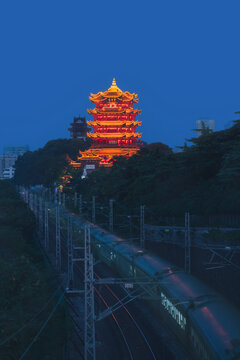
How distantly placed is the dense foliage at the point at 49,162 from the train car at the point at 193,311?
54373 millimetres

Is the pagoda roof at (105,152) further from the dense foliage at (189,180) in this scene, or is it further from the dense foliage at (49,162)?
the dense foliage at (189,180)

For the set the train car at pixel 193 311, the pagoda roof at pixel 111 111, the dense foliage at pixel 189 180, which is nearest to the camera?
the train car at pixel 193 311

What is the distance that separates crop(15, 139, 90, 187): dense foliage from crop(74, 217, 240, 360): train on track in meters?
54.4

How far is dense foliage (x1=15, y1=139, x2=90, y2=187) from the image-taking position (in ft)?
248

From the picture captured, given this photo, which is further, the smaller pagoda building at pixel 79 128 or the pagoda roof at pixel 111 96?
the smaller pagoda building at pixel 79 128

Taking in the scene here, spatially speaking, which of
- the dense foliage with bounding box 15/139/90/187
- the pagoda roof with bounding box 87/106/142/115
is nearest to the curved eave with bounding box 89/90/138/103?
the pagoda roof with bounding box 87/106/142/115

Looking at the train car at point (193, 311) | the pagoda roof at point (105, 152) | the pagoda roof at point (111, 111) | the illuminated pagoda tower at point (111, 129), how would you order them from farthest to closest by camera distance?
1. the pagoda roof at point (111, 111)
2. the illuminated pagoda tower at point (111, 129)
3. the pagoda roof at point (105, 152)
4. the train car at point (193, 311)

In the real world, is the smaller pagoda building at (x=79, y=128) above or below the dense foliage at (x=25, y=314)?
above

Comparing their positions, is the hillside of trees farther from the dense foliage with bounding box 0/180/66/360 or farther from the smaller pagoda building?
the smaller pagoda building

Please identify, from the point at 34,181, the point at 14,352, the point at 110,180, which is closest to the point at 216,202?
the point at 14,352

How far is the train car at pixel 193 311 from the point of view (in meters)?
9.12

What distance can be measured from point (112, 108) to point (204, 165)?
42.5 meters

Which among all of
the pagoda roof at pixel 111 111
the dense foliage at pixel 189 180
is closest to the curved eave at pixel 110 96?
the pagoda roof at pixel 111 111

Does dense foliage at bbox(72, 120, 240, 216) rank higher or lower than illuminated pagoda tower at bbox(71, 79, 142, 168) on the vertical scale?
lower
